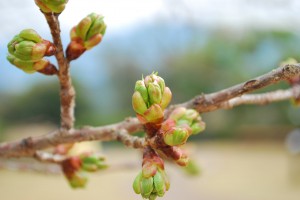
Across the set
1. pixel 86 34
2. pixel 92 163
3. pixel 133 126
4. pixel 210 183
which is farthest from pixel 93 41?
pixel 210 183

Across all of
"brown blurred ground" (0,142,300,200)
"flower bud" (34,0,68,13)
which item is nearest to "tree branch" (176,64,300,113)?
"flower bud" (34,0,68,13)

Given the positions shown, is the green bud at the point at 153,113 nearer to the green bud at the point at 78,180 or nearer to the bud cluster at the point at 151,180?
the bud cluster at the point at 151,180

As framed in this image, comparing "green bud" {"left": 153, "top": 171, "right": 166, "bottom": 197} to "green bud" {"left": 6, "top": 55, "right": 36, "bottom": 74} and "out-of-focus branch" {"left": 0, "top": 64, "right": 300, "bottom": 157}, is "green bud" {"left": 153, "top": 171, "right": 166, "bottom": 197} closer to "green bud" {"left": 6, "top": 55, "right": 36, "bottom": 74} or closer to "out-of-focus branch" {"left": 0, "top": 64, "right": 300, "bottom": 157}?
"out-of-focus branch" {"left": 0, "top": 64, "right": 300, "bottom": 157}

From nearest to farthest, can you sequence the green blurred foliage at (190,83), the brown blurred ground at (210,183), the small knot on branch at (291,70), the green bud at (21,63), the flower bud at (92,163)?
the small knot on branch at (291,70) → the green bud at (21,63) → the flower bud at (92,163) → the brown blurred ground at (210,183) → the green blurred foliage at (190,83)

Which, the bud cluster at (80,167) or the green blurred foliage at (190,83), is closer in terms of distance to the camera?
the bud cluster at (80,167)

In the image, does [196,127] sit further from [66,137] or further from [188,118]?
[66,137]

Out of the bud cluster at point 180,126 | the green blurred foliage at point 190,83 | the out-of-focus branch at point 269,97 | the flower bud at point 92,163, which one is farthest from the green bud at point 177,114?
the green blurred foliage at point 190,83

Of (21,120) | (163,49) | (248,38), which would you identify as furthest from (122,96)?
(248,38)
